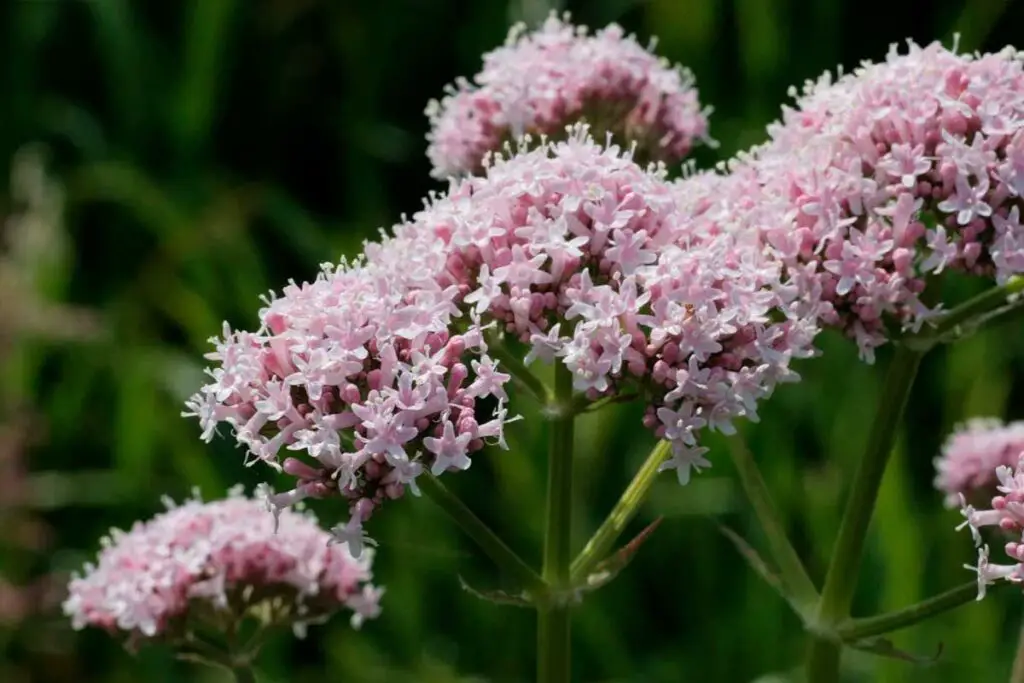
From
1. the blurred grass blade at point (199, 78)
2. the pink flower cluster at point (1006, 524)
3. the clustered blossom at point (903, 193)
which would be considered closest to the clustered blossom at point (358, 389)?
the clustered blossom at point (903, 193)

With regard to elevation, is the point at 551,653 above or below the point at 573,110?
below

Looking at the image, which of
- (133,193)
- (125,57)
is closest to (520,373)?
(133,193)

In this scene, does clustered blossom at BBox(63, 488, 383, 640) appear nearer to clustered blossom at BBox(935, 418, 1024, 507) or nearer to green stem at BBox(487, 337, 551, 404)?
green stem at BBox(487, 337, 551, 404)

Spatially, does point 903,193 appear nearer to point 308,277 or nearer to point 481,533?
point 481,533

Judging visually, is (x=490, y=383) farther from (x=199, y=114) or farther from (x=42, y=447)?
(x=199, y=114)

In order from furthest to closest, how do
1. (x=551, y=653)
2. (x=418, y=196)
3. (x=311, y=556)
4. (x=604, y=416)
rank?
(x=418, y=196) → (x=604, y=416) → (x=311, y=556) → (x=551, y=653)

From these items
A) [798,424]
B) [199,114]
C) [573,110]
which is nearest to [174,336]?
[199,114]

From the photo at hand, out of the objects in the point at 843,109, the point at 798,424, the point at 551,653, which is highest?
the point at 798,424
